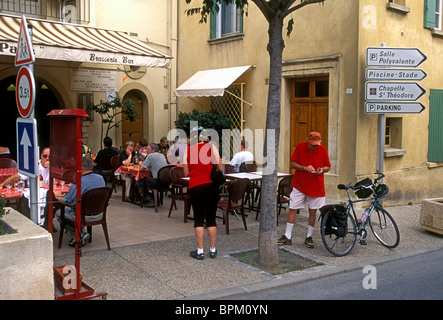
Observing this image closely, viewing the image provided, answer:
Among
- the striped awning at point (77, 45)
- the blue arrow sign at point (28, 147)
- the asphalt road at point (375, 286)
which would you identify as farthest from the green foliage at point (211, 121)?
the blue arrow sign at point (28, 147)

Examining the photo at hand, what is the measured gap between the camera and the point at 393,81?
9734 millimetres

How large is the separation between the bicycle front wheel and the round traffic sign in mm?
5394

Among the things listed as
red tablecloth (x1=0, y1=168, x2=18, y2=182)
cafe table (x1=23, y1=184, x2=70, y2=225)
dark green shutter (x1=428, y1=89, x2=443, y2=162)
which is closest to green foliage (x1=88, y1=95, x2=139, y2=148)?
red tablecloth (x1=0, y1=168, x2=18, y2=182)

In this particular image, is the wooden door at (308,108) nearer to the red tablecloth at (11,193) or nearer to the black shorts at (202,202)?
the black shorts at (202,202)

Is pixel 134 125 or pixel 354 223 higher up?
pixel 134 125

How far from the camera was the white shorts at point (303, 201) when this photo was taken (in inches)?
303

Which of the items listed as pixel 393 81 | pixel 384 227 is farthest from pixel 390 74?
pixel 384 227

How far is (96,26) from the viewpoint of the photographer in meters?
14.8

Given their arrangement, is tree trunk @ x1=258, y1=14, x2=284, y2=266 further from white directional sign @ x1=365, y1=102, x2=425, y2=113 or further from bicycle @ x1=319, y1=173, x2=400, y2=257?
white directional sign @ x1=365, y1=102, x2=425, y2=113

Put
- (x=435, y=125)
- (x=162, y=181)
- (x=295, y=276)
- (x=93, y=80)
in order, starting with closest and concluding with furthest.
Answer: (x=295, y=276) → (x=162, y=181) → (x=435, y=125) → (x=93, y=80)

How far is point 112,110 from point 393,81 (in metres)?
8.55

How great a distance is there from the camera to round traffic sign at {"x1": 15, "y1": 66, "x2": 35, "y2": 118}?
14.7 ft

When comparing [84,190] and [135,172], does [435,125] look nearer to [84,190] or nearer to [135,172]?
[135,172]
